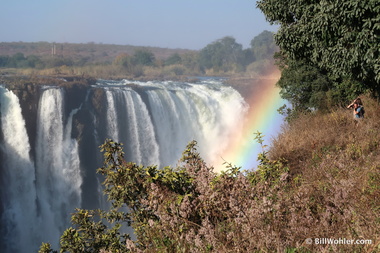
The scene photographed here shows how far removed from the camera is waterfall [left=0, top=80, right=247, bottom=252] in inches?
1051

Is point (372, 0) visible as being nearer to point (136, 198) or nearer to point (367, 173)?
point (367, 173)

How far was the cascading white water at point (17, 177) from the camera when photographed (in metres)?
26.4

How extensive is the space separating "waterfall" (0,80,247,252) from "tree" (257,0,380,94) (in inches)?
686

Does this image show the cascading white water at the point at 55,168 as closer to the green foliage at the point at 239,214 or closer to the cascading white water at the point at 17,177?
the cascading white water at the point at 17,177

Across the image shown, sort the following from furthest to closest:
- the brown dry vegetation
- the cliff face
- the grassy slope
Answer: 1. the cliff face
2. the grassy slope
3. the brown dry vegetation

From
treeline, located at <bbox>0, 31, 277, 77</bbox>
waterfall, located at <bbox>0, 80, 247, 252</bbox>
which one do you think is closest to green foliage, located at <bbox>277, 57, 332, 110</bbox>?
waterfall, located at <bbox>0, 80, 247, 252</bbox>

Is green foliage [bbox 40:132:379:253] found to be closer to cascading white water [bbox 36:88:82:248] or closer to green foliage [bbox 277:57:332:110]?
green foliage [bbox 277:57:332:110]

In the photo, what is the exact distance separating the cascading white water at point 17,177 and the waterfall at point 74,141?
5 centimetres

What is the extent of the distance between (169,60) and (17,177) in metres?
55.2

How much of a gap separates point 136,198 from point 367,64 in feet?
19.8

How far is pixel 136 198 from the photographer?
7836mm

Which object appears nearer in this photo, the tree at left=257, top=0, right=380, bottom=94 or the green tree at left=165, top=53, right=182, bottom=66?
the tree at left=257, top=0, right=380, bottom=94

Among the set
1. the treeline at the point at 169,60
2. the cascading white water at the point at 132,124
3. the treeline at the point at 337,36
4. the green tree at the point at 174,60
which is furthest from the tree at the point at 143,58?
the treeline at the point at 337,36

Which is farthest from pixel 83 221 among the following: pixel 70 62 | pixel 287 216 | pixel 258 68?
pixel 258 68
